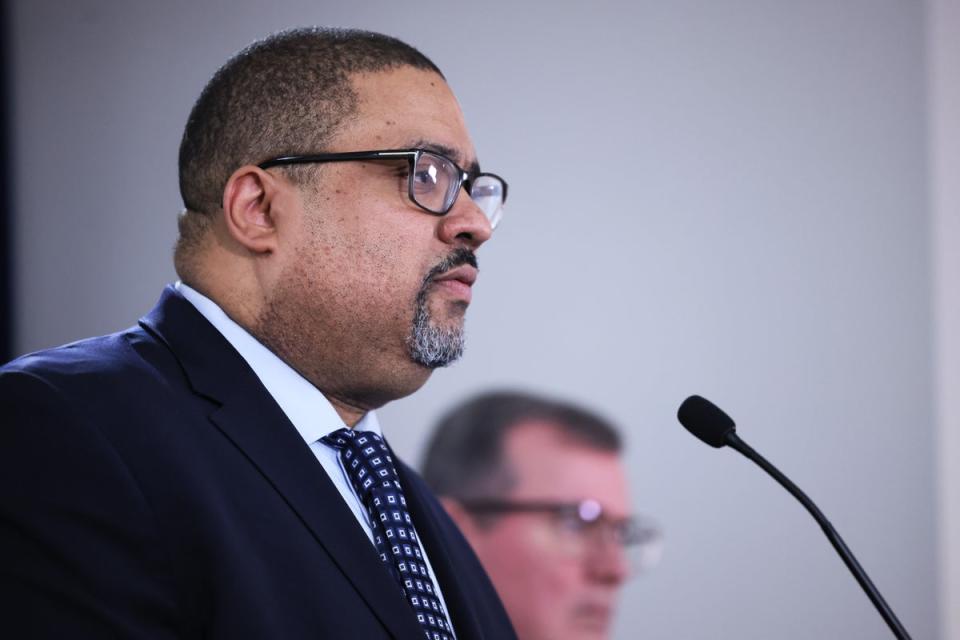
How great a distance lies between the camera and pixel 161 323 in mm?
1184

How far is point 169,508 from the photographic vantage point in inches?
36.7

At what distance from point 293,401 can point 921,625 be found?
60.0 inches

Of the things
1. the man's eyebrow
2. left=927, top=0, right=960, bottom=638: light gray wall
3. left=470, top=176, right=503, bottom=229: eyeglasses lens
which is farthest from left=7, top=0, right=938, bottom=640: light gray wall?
the man's eyebrow

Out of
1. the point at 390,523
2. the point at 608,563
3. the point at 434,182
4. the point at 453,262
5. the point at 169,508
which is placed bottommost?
the point at 608,563

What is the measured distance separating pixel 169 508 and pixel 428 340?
1.48 feet

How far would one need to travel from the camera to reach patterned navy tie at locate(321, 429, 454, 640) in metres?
1.14

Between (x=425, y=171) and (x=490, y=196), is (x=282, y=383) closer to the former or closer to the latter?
(x=425, y=171)

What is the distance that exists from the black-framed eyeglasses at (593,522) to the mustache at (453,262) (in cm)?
83

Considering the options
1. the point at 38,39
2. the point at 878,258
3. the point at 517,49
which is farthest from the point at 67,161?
the point at 878,258

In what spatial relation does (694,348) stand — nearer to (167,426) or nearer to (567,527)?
(567,527)

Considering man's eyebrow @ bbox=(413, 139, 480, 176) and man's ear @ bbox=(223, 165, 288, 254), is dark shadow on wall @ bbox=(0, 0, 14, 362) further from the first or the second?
man's eyebrow @ bbox=(413, 139, 480, 176)

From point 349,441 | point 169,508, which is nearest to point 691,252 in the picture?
point 349,441

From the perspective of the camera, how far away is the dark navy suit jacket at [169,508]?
84 centimetres

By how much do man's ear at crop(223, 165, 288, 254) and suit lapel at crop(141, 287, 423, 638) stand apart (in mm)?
143
